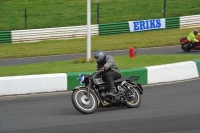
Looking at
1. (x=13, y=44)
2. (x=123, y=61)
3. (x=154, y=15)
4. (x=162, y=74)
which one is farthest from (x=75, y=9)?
(x=162, y=74)

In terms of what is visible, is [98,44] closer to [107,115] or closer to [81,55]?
[81,55]

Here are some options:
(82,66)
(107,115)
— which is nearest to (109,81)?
(107,115)

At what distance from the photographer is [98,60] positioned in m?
11.5

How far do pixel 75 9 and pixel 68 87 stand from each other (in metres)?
26.0

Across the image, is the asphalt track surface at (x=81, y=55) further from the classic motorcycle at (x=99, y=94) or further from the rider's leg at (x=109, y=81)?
the rider's leg at (x=109, y=81)

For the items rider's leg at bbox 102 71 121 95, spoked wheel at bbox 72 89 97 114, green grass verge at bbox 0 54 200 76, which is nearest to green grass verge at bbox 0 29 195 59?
green grass verge at bbox 0 54 200 76

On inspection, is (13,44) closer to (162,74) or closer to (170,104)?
(162,74)

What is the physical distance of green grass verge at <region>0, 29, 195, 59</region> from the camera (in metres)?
27.6

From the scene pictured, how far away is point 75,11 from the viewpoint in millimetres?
39375

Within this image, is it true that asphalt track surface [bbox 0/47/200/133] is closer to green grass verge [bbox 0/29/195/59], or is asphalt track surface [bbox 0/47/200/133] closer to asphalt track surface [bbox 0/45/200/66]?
asphalt track surface [bbox 0/45/200/66]

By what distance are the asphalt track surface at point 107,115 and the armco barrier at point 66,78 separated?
0.80ft

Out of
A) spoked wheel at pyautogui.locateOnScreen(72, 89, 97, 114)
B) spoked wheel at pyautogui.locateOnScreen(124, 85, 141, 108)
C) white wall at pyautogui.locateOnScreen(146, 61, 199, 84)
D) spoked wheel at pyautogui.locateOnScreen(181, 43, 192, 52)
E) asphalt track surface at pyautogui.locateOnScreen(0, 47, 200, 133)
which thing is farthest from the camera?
spoked wheel at pyautogui.locateOnScreen(181, 43, 192, 52)

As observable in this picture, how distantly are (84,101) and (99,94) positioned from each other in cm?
44

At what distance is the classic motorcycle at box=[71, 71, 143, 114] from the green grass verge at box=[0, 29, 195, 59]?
15457 mm
